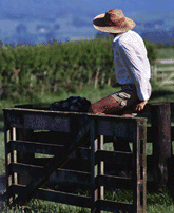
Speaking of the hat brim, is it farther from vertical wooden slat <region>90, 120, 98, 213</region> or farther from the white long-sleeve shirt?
vertical wooden slat <region>90, 120, 98, 213</region>

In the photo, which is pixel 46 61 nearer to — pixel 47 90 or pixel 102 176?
pixel 47 90

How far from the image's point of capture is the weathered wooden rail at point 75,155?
3.98 meters

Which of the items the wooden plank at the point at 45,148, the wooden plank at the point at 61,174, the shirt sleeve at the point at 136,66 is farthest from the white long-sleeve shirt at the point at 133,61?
the wooden plank at the point at 61,174

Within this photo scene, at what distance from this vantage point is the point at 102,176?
13.8 ft

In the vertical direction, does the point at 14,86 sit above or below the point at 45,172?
above

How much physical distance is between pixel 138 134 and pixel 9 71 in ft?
40.8

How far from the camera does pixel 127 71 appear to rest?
4.72 metres

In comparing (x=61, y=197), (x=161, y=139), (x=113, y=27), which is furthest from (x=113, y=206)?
(x=113, y=27)

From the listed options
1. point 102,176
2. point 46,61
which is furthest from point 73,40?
point 102,176

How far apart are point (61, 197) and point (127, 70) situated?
179 cm

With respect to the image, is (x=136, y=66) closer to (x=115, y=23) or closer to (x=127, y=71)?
(x=127, y=71)

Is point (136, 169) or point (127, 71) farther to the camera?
point (127, 71)

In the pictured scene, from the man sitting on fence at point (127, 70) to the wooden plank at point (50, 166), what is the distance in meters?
0.40

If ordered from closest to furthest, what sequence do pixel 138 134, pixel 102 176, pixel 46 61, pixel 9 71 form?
pixel 138 134 → pixel 102 176 → pixel 9 71 → pixel 46 61
